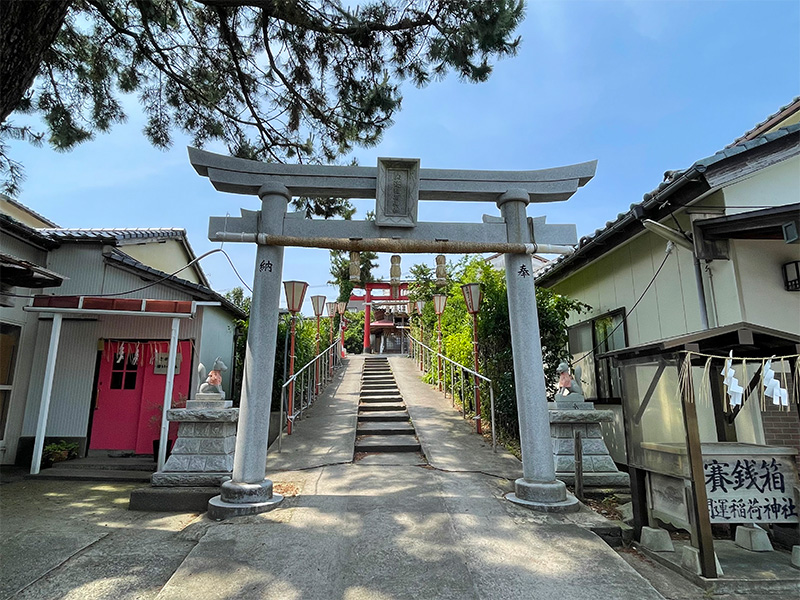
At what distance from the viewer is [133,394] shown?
7633 millimetres

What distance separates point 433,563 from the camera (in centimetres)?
324

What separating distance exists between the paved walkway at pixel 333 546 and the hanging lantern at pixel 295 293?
10.4 feet

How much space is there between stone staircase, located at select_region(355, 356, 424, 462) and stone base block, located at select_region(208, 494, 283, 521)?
7.42 feet

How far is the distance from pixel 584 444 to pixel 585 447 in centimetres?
4

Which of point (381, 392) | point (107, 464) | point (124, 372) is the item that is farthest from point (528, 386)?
point (124, 372)

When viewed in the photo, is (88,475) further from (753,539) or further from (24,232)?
(753,539)

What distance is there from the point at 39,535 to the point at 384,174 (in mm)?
5207

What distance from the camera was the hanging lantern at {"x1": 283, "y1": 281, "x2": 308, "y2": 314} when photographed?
25.9ft

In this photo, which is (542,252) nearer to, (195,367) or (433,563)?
(433,563)

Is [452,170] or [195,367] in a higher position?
Answer: [452,170]

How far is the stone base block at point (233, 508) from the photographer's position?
4.21 metres

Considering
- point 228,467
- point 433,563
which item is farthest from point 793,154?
point 228,467

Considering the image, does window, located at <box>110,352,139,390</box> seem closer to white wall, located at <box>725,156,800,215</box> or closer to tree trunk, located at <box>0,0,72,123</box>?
tree trunk, located at <box>0,0,72,123</box>

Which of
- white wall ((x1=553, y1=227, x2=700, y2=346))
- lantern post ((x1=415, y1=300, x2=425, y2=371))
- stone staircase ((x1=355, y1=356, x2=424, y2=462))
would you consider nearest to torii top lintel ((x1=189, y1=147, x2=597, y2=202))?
white wall ((x1=553, y1=227, x2=700, y2=346))
